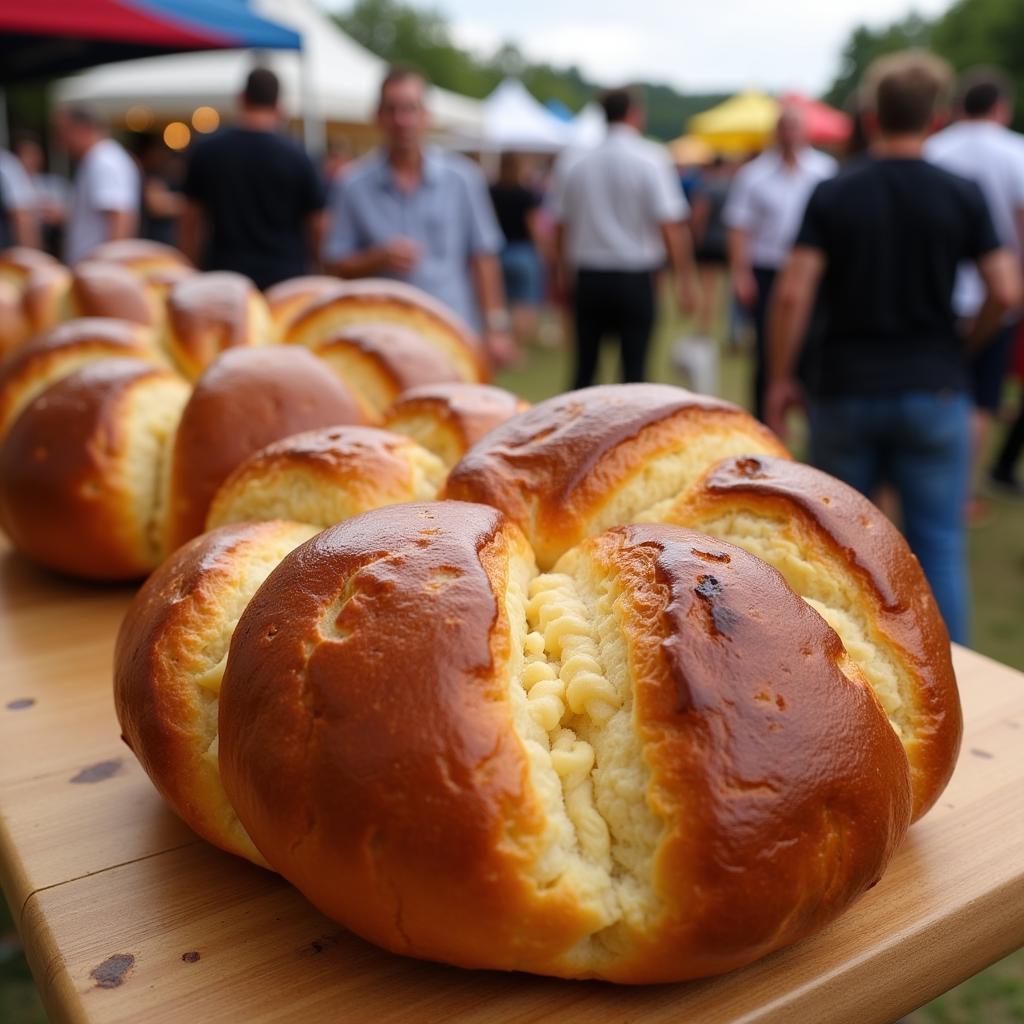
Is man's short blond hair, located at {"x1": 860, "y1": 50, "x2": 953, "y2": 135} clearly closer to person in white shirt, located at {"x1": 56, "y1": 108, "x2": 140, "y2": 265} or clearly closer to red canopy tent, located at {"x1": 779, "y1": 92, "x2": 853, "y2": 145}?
person in white shirt, located at {"x1": 56, "y1": 108, "x2": 140, "y2": 265}

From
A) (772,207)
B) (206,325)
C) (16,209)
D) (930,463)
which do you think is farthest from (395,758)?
(16,209)

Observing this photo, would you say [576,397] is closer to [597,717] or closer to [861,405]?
[597,717]

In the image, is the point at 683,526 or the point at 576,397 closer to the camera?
the point at 683,526

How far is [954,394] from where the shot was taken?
2.83 metres

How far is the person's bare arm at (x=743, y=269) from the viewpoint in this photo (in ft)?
18.9

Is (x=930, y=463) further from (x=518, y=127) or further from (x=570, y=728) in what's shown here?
(x=518, y=127)

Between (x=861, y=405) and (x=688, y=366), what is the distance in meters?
2.97

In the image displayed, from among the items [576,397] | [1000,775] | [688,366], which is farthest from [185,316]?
[688,366]

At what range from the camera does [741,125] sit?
55.9 ft

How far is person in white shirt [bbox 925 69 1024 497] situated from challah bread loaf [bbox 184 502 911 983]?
3513 millimetres

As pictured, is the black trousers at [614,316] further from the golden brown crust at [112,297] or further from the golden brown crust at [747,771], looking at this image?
the golden brown crust at [747,771]

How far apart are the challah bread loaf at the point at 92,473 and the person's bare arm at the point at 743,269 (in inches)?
184

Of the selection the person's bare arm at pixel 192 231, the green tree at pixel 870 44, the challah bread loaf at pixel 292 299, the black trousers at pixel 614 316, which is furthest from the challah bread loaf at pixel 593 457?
the green tree at pixel 870 44

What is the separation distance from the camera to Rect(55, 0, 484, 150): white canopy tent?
13117 mm
